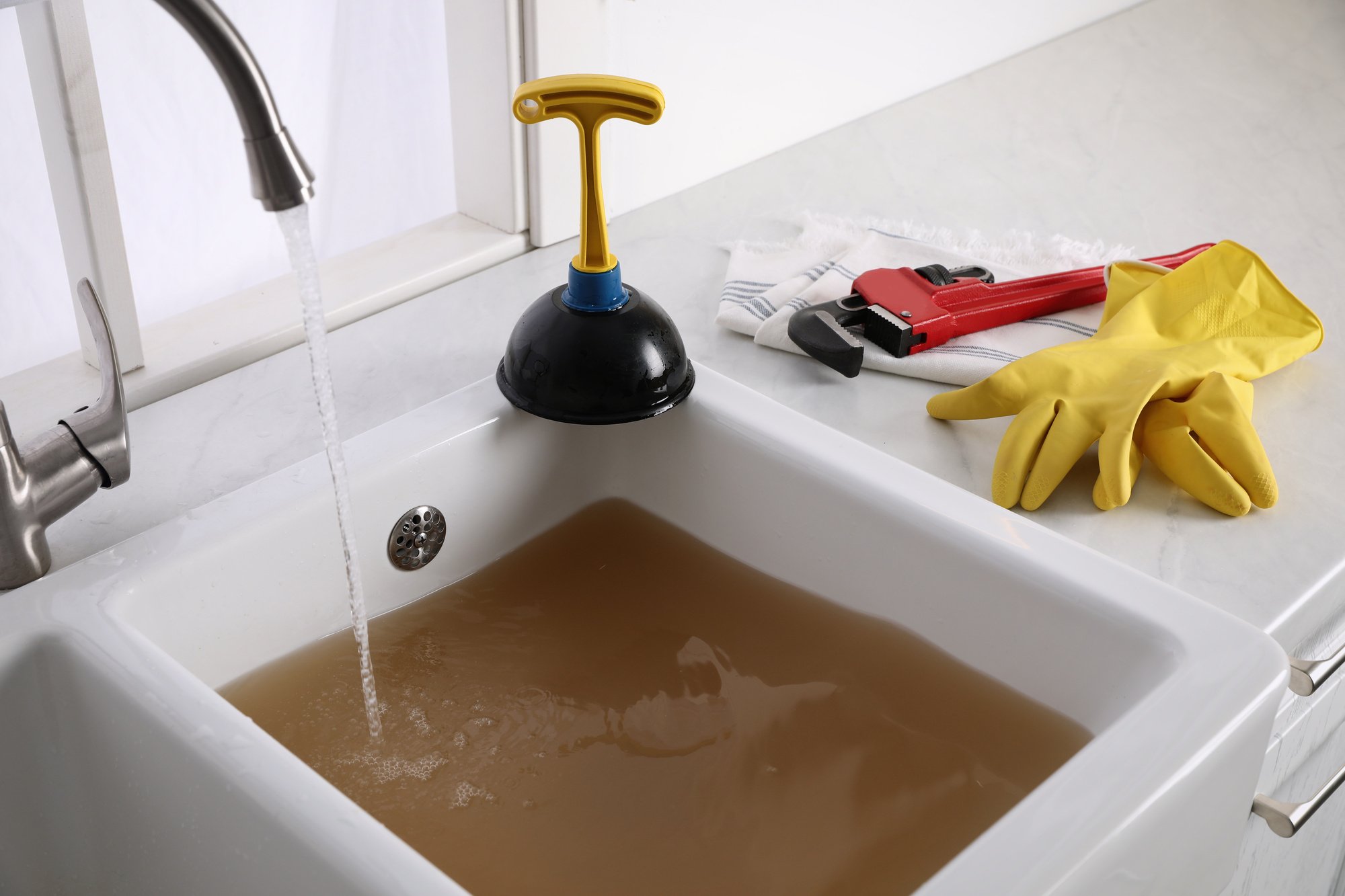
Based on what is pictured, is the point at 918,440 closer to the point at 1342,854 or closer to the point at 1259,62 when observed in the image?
the point at 1342,854

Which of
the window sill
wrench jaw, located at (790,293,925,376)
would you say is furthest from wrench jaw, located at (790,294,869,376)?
the window sill

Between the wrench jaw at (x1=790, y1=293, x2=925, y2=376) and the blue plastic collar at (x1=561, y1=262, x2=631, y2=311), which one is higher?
the blue plastic collar at (x1=561, y1=262, x2=631, y2=311)

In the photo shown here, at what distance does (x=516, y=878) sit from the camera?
0.67 metres

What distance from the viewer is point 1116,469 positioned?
0.86m

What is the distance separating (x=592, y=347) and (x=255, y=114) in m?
0.37

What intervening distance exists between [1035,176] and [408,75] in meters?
1.00

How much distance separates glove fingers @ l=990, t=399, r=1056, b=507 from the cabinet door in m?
0.26

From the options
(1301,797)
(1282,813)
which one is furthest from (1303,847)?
(1282,813)

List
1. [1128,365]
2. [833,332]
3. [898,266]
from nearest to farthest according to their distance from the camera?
[1128,365]
[833,332]
[898,266]

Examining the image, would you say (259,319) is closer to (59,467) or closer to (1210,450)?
(59,467)

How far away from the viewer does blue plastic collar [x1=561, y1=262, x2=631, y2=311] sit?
0.88 m

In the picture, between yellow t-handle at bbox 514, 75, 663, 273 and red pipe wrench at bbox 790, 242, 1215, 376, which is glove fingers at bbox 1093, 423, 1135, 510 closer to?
red pipe wrench at bbox 790, 242, 1215, 376

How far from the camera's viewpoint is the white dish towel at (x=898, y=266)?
1.04 m

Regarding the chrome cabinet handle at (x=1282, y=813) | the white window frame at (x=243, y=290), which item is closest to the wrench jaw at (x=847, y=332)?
the white window frame at (x=243, y=290)
